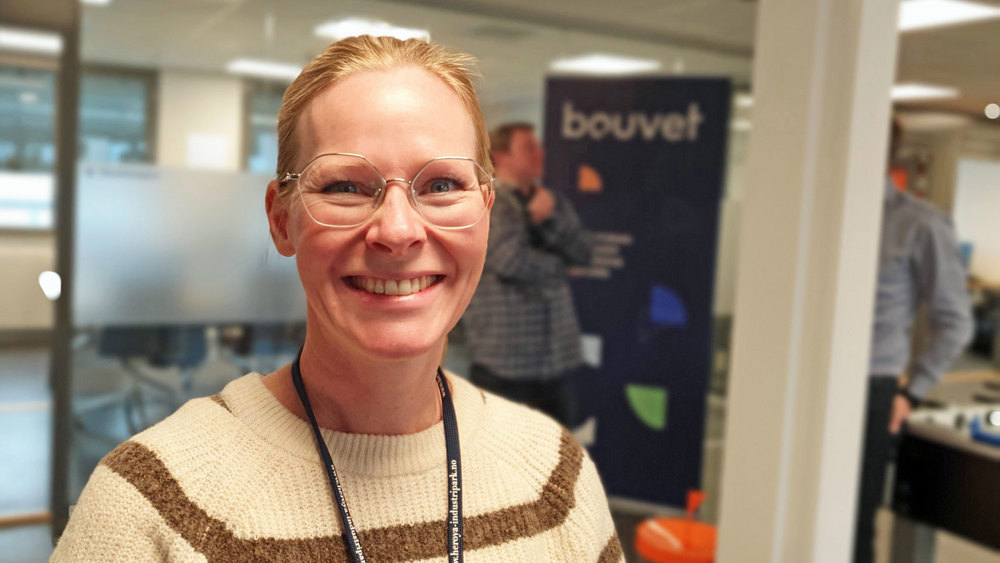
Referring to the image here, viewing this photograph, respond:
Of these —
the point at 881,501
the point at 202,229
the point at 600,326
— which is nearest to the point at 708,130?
the point at 600,326

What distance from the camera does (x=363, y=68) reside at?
848 millimetres

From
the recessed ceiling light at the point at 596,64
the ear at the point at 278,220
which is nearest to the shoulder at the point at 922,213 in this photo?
A: the recessed ceiling light at the point at 596,64

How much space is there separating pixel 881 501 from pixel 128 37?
347cm

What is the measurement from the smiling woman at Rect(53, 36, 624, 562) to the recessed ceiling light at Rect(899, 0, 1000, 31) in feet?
14.0

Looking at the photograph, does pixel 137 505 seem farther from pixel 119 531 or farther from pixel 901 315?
pixel 901 315

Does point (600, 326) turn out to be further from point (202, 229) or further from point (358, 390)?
point (358, 390)

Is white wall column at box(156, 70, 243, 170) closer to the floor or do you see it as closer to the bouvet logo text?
the floor

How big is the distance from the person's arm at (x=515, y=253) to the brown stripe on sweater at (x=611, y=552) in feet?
8.25

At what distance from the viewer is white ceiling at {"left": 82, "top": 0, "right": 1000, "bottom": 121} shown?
3367 mm

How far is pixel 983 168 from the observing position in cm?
425

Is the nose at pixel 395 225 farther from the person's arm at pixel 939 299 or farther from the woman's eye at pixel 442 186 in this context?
the person's arm at pixel 939 299

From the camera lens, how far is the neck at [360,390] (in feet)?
2.97

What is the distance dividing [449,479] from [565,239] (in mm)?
2970

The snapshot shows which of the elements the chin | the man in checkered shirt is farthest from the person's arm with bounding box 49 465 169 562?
the man in checkered shirt
